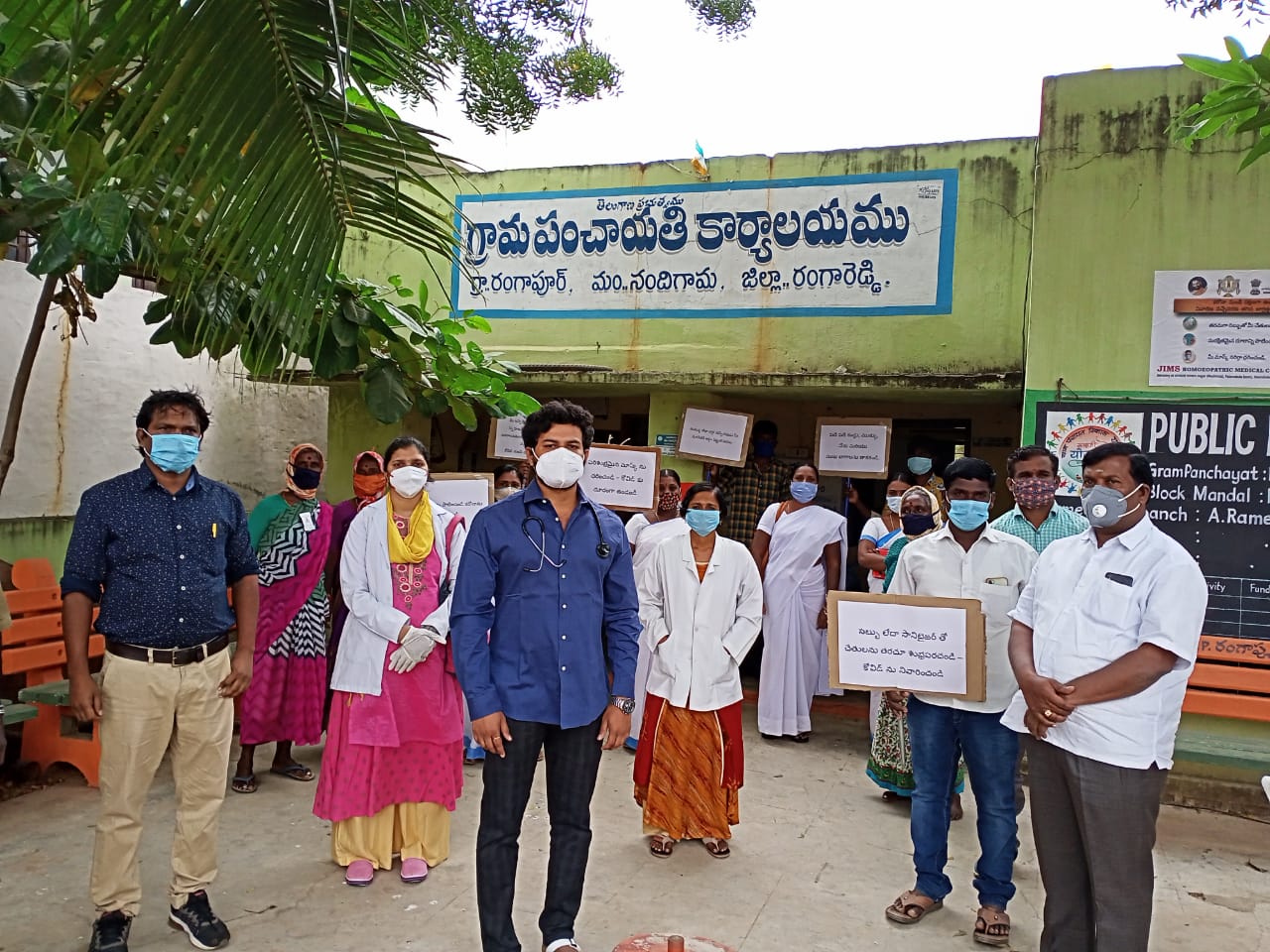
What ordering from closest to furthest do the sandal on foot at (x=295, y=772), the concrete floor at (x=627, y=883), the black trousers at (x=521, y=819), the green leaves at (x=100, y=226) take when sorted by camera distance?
the green leaves at (x=100, y=226) < the black trousers at (x=521, y=819) < the concrete floor at (x=627, y=883) < the sandal on foot at (x=295, y=772)

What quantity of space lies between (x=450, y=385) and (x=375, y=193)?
8.21 ft

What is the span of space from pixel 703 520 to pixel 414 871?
2027mm

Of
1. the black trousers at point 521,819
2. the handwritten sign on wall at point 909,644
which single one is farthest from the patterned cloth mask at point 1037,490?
the black trousers at point 521,819

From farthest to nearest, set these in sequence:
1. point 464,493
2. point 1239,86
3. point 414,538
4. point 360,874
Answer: point 464,493
point 414,538
point 360,874
point 1239,86

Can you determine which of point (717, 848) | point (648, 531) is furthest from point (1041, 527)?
point (648, 531)

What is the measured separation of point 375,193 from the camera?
216cm

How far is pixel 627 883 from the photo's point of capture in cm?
430

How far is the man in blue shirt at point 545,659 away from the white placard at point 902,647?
47.1 inches

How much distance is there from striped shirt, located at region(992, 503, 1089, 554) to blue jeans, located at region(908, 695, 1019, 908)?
3.44ft

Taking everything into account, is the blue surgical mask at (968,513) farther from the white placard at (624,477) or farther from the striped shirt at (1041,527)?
the white placard at (624,477)

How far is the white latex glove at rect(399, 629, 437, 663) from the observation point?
168 inches

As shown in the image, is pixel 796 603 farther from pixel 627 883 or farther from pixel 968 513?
pixel 627 883

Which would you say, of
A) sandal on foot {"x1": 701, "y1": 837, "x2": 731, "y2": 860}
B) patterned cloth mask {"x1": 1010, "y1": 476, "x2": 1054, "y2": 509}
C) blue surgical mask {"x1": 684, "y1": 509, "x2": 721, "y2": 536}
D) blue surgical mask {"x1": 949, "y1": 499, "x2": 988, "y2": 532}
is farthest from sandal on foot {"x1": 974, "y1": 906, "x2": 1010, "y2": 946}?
blue surgical mask {"x1": 684, "y1": 509, "x2": 721, "y2": 536}

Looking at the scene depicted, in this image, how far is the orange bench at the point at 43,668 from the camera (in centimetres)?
525
